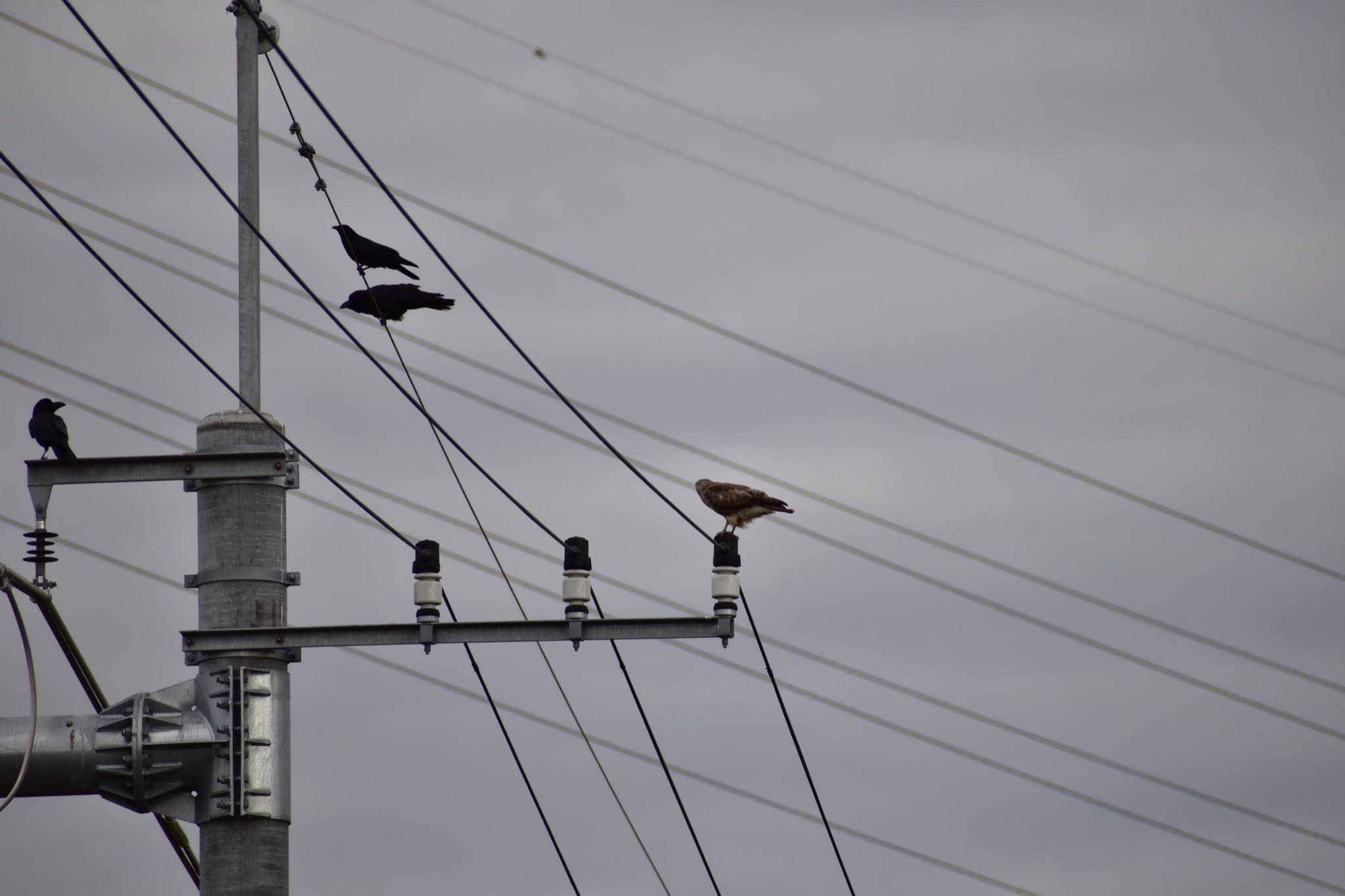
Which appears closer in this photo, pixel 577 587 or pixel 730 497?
pixel 577 587

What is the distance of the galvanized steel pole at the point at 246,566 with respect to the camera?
11.9 meters

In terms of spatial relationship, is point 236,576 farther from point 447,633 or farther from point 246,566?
point 447,633

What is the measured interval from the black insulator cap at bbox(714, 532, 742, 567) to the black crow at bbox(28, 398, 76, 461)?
176 inches

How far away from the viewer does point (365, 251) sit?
16047 mm

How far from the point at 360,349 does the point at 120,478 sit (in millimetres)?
1887

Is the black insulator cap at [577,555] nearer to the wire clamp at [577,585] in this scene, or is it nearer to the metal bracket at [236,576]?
the wire clamp at [577,585]

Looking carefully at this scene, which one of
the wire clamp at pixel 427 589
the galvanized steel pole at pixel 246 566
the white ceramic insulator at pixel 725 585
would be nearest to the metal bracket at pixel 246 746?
the galvanized steel pole at pixel 246 566

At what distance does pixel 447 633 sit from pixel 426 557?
52cm

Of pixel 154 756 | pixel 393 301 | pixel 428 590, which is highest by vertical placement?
pixel 393 301

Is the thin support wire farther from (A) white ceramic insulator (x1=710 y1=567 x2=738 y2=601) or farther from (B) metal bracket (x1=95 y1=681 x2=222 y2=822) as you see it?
(A) white ceramic insulator (x1=710 y1=567 x2=738 y2=601)

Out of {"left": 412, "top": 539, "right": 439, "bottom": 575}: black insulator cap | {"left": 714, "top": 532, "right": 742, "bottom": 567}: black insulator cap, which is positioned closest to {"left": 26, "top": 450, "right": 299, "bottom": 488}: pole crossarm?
{"left": 412, "top": 539, "right": 439, "bottom": 575}: black insulator cap

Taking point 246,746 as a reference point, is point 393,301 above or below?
above

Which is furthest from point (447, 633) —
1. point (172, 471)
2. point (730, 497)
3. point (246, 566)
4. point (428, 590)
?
point (730, 497)

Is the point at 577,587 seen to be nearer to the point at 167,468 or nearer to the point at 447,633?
the point at 447,633
